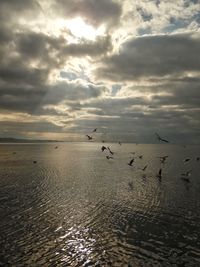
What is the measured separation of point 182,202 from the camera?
4609 cm

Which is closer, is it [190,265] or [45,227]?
[190,265]

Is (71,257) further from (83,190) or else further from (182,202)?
(83,190)

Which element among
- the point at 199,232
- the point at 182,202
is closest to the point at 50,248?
the point at 199,232

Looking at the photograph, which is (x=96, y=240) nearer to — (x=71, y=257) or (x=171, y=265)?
(x=71, y=257)

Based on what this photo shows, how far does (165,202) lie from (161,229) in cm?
1366

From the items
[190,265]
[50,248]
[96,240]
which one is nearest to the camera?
[190,265]

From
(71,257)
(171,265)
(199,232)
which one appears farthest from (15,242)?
(199,232)

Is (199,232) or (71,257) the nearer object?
(71,257)

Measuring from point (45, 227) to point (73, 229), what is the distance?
2.97 metres

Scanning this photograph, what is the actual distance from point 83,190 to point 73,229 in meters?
23.5

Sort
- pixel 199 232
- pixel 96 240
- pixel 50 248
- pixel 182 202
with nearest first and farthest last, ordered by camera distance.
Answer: pixel 50 248
pixel 96 240
pixel 199 232
pixel 182 202

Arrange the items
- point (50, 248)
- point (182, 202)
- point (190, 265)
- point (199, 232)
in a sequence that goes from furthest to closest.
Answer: point (182, 202), point (199, 232), point (50, 248), point (190, 265)

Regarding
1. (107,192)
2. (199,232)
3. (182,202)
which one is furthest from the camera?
(107,192)

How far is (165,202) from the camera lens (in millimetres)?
46156
